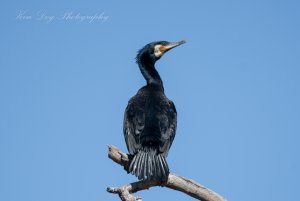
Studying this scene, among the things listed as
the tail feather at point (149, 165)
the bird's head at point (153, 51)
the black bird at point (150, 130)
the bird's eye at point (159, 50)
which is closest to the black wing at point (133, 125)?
the black bird at point (150, 130)

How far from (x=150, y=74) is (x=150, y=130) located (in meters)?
1.61

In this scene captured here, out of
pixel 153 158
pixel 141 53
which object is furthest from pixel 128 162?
pixel 141 53

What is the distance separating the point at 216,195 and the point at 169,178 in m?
0.53

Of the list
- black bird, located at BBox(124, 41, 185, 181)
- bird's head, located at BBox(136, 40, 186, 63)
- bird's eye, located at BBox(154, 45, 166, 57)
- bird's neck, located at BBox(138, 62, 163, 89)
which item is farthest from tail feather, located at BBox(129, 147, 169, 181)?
bird's eye, located at BBox(154, 45, 166, 57)

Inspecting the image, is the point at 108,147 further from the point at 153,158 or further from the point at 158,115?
the point at 158,115

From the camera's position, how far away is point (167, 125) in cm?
764

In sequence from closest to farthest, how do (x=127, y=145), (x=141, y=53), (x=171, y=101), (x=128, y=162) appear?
(x=128, y=162) < (x=127, y=145) < (x=171, y=101) < (x=141, y=53)

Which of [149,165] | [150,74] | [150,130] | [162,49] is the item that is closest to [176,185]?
[149,165]

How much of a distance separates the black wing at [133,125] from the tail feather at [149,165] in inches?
6.4

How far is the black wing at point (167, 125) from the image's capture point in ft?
24.2

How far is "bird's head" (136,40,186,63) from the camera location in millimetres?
9000

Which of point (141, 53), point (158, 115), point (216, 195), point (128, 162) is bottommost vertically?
point (216, 195)

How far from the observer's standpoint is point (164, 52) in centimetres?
925

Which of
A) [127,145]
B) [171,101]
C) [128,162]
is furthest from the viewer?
[171,101]
